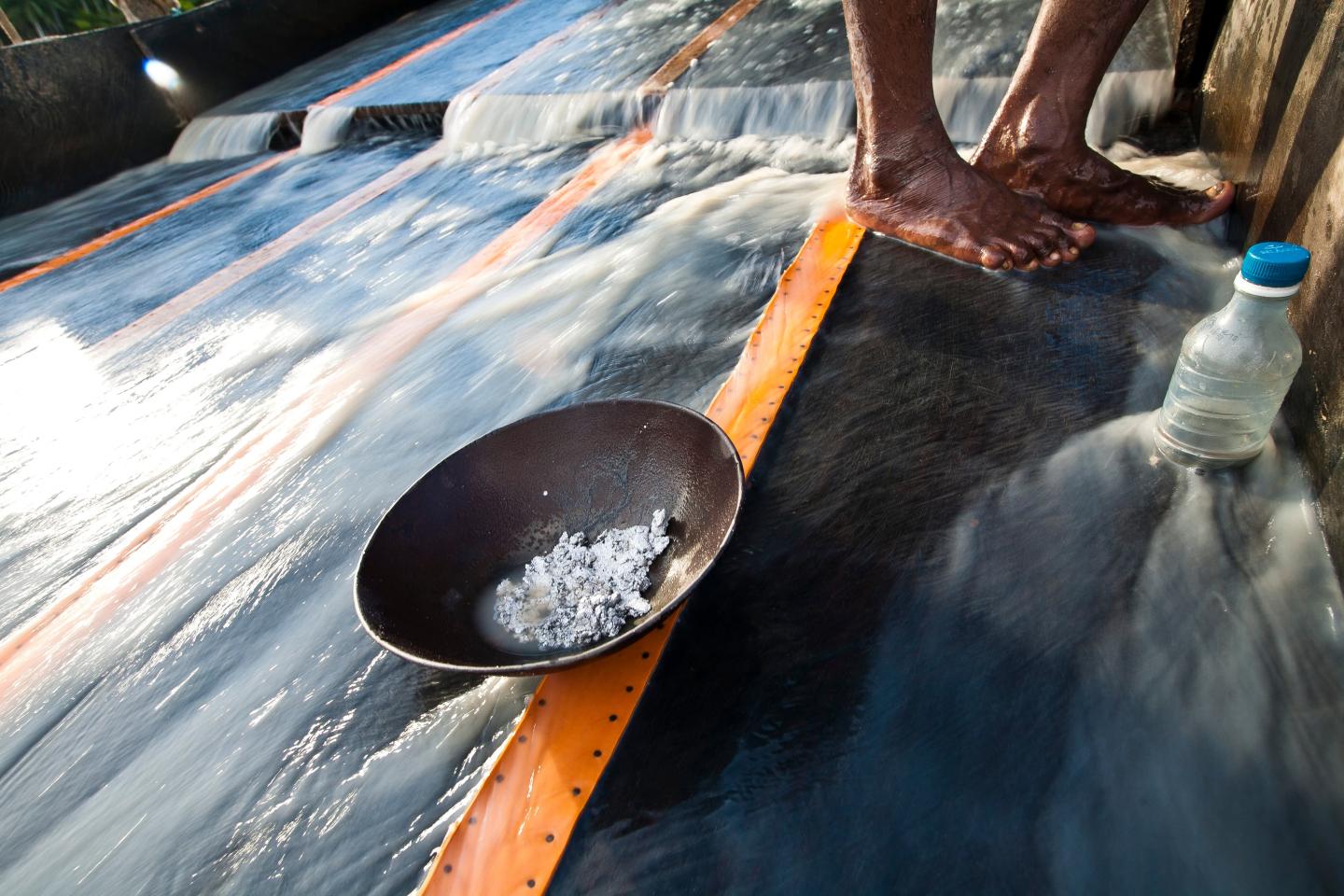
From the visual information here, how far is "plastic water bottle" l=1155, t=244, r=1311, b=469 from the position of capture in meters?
1.56

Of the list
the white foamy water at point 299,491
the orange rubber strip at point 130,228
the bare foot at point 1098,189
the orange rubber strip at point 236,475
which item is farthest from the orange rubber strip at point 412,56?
the bare foot at point 1098,189

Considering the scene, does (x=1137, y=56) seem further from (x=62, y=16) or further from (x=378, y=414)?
(x=62, y=16)

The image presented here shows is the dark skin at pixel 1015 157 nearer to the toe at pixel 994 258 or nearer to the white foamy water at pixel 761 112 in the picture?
the toe at pixel 994 258

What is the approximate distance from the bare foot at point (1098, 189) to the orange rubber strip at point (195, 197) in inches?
213

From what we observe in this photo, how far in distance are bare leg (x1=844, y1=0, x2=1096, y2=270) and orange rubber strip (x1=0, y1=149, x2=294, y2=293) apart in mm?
4965

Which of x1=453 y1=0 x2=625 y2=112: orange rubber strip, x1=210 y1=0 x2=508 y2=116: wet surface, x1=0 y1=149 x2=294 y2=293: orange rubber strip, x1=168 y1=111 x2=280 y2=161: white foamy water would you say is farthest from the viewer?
x1=210 y1=0 x2=508 y2=116: wet surface

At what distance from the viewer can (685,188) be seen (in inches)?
144

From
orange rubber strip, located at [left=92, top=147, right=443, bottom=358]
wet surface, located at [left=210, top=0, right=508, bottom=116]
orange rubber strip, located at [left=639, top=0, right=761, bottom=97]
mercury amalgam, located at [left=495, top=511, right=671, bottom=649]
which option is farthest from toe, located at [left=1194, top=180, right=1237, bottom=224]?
wet surface, located at [left=210, top=0, right=508, bottom=116]

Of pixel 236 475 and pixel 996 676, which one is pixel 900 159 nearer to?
pixel 996 676

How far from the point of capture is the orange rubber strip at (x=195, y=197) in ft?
15.7

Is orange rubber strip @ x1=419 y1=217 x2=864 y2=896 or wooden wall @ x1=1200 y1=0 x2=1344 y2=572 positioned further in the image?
wooden wall @ x1=1200 y1=0 x2=1344 y2=572

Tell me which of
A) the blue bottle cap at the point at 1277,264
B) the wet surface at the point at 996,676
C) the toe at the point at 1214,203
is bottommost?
the wet surface at the point at 996,676

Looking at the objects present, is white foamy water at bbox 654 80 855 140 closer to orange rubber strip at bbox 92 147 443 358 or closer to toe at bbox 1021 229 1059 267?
toe at bbox 1021 229 1059 267

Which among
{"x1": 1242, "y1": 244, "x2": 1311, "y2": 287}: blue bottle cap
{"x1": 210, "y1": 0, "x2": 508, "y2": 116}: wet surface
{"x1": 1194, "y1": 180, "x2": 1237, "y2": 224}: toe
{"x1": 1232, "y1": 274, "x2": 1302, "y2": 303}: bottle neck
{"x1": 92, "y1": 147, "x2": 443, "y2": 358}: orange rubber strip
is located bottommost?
{"x1": 1194, "y1": 180, "x2": 1237, "y2": 224}: toe
